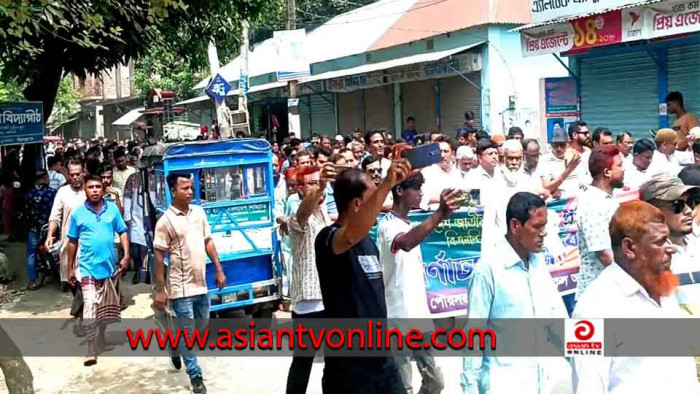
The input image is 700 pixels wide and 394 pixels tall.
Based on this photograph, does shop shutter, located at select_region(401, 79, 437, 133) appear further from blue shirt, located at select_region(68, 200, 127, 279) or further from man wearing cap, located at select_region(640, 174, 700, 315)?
man wearing cap, located at select_region(640, 174, 700, 315)

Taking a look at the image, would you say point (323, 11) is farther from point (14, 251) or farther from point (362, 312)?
point (362, 312)

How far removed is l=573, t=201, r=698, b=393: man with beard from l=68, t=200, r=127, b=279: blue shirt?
4.98 metres

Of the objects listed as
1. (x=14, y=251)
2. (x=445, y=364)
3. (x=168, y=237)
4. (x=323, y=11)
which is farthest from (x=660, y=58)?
(x=323, y=11)

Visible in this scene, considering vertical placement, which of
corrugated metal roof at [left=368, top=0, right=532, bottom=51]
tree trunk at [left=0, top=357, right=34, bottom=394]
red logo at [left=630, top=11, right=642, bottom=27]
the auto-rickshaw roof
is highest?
corrugated metal roof at [left=368, top=0, right=532, bottom=51]

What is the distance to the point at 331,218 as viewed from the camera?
5.91 meters

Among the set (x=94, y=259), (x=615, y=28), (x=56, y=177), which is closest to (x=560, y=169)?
(x=94, y=259)

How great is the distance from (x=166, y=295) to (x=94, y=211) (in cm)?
140

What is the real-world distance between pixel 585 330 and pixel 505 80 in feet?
49.1

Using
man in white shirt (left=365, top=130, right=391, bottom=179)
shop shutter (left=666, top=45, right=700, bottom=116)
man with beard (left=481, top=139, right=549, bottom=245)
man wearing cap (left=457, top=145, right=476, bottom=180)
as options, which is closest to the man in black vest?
man with beard (left=481, top=139, right=549, bottom=245)

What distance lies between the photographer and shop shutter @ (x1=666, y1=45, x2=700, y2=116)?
39.8 ft

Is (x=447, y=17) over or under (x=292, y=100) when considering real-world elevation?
over

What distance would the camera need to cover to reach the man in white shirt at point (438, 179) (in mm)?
7031

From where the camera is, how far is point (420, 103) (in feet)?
68.0

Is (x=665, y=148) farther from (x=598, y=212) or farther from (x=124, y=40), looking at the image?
(x=124, y=40)
